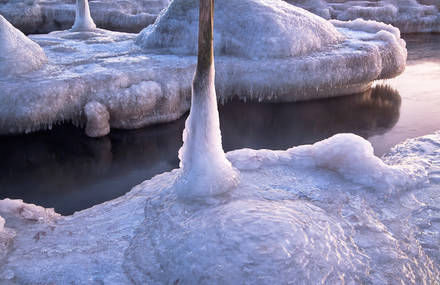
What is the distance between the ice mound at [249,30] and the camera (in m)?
4.59

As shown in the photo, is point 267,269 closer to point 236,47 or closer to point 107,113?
point 107,113

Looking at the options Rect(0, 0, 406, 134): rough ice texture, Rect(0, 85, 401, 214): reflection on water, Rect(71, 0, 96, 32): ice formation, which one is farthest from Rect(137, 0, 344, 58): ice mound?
Rect(71, 0, 96, 32): ice formation

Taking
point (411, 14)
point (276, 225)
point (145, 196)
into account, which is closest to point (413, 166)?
point (276, 225)

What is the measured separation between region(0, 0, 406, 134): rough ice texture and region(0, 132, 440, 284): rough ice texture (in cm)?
146

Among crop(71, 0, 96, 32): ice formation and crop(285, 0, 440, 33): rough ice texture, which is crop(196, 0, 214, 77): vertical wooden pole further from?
crop(285, 0, 440, 33): rough ice texture

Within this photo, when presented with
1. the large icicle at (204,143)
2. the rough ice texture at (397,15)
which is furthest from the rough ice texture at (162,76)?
the rough ice texture at (397,15)

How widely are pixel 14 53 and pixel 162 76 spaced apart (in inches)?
55.0

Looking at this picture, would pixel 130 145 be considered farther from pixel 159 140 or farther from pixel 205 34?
pixel 205 34

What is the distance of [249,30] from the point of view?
15.4ft

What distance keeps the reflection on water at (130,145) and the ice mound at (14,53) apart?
2.24 feet

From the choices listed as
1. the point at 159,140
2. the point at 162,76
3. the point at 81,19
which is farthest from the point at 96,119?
the point at 81,19

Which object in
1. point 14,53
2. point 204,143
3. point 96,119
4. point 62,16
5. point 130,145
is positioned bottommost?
point 130,145

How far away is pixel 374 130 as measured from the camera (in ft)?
13.7

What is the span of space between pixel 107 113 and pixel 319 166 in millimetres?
2050
